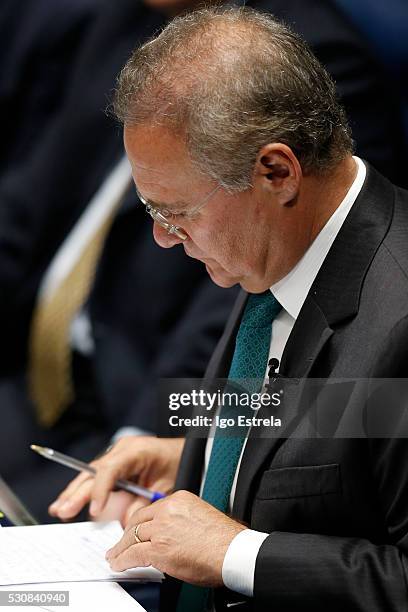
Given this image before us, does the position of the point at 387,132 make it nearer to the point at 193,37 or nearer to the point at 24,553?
the point at 193,37

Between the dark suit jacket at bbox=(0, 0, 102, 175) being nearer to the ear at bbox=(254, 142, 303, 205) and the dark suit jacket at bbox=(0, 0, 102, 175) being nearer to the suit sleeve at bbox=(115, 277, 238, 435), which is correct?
the suit sleeve at bbox=(115, 277, 238, 435)

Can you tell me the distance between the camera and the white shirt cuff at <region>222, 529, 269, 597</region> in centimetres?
125

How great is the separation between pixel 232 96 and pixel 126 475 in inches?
24.5

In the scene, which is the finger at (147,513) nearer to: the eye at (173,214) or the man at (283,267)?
the man at (283,267)

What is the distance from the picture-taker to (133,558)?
1331 millimetres

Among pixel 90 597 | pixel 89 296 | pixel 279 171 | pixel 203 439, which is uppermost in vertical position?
pixel 279 171

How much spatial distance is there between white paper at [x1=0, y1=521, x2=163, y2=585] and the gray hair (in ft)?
1.63

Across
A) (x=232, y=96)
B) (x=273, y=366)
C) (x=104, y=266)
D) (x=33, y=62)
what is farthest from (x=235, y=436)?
(x=33, y=62)

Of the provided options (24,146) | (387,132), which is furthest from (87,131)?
(387,132)

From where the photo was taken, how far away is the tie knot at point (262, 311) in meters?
1.44

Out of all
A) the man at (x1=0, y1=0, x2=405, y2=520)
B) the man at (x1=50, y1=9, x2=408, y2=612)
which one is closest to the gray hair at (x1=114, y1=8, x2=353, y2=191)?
the man at (x1=50, y1=9, x2=408, y2=612)

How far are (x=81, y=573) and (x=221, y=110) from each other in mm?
581

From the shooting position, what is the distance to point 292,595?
123cm

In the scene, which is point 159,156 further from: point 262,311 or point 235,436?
point 235,436
